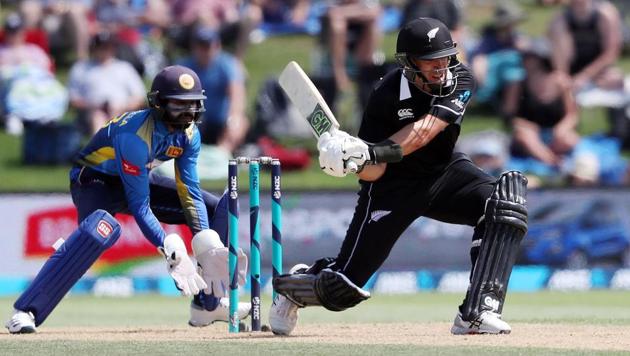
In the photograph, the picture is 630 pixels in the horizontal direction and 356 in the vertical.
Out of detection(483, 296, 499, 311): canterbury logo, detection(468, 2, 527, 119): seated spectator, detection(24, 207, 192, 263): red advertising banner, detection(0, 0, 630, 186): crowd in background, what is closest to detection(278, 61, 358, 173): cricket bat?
detection(483, 296, 499, 311): canterbury logo

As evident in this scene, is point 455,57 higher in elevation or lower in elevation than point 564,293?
higher

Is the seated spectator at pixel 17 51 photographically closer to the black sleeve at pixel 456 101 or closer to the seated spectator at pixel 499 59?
the seated spectator at pixel 499 59

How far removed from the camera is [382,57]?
15.4 m

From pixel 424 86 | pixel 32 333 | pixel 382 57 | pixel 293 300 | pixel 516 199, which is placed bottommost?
pixel 32 333

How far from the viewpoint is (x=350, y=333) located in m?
7.48

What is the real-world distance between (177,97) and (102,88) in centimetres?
696

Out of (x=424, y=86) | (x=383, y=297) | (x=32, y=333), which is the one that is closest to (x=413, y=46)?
(x=424, y=86)

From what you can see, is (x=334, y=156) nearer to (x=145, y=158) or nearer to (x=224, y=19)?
(x=145, y=158)

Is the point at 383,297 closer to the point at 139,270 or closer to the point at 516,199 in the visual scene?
the point at 139,270

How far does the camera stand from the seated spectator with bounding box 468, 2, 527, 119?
14914 mm

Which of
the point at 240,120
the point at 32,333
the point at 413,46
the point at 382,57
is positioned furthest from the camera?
the point at 382,57

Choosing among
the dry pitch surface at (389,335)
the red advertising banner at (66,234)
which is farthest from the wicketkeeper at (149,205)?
the red advertising banner at (66,234)

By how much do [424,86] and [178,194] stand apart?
1815mm

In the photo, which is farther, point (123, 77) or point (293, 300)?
point (123, 77)
